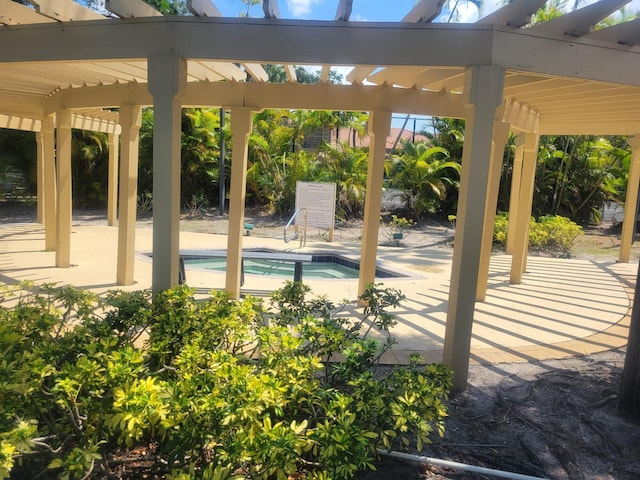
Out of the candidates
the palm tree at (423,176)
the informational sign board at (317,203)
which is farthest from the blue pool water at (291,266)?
the palm tree at (423,176)

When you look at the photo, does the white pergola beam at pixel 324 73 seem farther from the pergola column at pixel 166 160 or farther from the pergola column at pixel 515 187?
the pergola column at pixel 515 187

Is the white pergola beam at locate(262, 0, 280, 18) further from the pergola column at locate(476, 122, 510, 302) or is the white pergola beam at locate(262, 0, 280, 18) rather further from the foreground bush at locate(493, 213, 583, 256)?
the foreground bush at locate(493, 213, 583, 256)

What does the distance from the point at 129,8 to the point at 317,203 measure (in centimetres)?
948

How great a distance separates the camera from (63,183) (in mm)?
8109

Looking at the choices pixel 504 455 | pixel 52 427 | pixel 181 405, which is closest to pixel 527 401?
pixel 504 455

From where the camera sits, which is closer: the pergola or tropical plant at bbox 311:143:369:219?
the pergola

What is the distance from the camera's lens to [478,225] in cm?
407

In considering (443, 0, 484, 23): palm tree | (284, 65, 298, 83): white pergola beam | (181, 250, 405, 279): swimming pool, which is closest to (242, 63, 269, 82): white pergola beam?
(284, 65, 298, 83): white pergola beam

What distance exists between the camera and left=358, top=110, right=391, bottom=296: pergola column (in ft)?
21.0

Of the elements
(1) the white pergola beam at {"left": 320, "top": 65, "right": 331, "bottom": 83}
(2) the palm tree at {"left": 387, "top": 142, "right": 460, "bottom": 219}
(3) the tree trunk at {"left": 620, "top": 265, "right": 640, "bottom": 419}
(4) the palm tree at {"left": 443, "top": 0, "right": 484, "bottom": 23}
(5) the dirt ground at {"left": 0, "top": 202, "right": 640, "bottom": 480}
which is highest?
(4) the palm tree at {"left": 443, "top": 0, "right": 484, "bottom": 23}

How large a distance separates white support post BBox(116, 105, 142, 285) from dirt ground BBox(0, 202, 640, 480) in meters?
5.63

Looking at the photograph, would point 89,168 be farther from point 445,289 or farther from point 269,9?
point 269,9

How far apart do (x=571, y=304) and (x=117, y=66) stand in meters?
8.15

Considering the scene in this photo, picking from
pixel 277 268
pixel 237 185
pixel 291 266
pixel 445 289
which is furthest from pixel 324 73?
pixel 291 266
